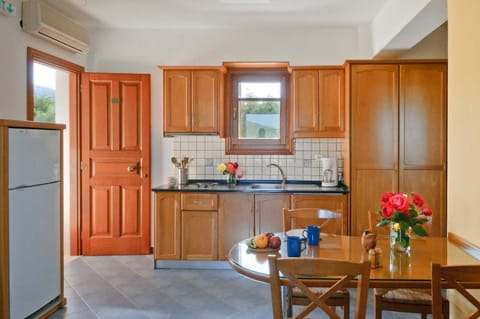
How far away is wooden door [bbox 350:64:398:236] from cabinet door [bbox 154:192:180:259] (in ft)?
6.08

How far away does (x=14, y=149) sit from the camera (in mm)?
2451

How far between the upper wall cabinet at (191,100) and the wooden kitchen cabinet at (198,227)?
30.8 inches

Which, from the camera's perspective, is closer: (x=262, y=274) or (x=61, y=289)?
(x=262, y=274)

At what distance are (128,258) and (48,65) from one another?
228 cm

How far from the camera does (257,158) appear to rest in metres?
4.52

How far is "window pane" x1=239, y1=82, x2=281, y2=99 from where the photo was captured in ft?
14.9

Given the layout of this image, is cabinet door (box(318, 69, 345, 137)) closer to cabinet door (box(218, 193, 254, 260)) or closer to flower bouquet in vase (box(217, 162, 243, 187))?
flower bouquet in vase (box(217, 162, 243, 187))

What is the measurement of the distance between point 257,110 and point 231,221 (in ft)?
4.71

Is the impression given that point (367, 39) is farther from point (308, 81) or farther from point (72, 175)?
point (72, 175)

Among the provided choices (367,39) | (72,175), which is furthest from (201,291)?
(367,39)

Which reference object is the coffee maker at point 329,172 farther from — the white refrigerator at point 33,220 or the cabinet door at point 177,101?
the white refrigerator at point 33,220

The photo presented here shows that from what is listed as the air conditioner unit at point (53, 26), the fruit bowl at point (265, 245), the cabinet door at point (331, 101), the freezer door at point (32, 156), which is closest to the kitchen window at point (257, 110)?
the cabinet door at point (331, 101)

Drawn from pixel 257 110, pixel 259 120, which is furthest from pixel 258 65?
pixel 259 120

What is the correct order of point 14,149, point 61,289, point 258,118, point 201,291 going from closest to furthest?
point 14,149 → point 61,289 → point 201,291 → point 258,118
